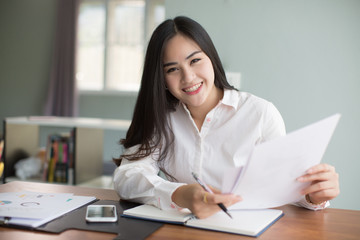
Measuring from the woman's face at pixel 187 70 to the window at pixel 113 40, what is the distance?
13.2 feet

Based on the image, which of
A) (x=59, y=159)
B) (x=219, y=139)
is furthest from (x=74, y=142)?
(x=219, y=139)

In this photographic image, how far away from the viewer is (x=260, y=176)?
2.75 ft

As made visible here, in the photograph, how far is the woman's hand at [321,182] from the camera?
92cm

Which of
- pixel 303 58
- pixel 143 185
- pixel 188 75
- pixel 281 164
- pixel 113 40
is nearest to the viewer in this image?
pixel 281 164

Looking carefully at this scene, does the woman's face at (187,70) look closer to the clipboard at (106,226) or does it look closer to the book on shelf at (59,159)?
the clipboard at (106,226)

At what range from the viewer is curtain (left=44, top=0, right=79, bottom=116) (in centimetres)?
549

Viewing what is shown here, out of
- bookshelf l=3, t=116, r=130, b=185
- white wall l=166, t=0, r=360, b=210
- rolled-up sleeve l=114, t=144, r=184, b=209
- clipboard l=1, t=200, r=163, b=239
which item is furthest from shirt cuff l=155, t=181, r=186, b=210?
bookshelf l=3, t=116, r=130, b=185

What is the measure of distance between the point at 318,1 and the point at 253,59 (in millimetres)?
391

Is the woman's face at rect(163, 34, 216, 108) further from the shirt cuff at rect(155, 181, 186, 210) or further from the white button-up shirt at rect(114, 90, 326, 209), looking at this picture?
the shirt cuff at rect(155, 181, 186, 210)

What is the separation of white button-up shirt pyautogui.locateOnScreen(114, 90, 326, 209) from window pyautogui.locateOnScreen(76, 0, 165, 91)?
13.1ft

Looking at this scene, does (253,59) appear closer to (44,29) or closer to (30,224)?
(30,224)

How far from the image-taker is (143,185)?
1.11 metres

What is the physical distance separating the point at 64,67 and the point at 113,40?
2.71 feet

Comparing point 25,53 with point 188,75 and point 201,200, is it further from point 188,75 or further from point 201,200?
point 201,200
